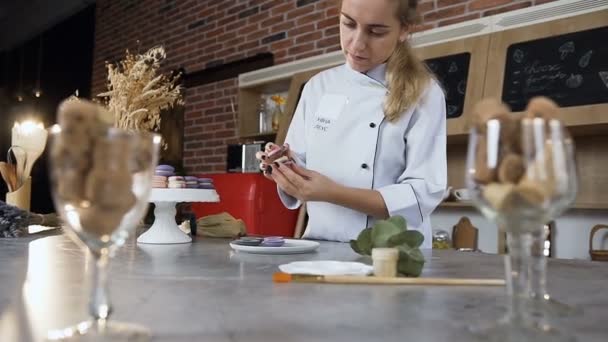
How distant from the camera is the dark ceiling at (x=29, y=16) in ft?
22.0

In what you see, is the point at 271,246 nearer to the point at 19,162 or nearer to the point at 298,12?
the point at 19,162

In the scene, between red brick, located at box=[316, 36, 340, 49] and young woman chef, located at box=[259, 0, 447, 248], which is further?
red brick, located at box=[316, 36, 340, 49]

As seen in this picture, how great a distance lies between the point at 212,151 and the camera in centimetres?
474

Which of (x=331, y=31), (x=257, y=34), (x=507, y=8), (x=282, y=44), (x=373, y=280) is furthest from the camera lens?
(x=257, y=34)

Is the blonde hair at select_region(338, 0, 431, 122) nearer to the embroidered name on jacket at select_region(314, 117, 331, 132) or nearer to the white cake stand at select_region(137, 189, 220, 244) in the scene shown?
the embroidered name on jacket at select_region(314, 117, 331, 132)

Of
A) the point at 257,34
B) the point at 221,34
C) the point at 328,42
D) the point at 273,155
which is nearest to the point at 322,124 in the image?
the point at 273,155

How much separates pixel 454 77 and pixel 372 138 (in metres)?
1.52

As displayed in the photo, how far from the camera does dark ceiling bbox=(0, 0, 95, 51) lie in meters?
6.69

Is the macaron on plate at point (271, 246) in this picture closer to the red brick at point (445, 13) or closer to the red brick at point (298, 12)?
the red brick at point (445, 13)

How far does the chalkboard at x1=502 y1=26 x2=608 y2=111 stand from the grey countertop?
5.17ft

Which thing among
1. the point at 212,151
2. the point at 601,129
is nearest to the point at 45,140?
the point at 601,129

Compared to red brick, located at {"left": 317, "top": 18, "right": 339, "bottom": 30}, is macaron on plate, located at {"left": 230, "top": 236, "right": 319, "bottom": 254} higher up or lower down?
lower down

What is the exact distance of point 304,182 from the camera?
1.33m

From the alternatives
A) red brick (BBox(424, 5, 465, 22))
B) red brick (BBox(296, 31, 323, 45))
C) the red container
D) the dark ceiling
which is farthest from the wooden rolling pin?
the dark ceiling
